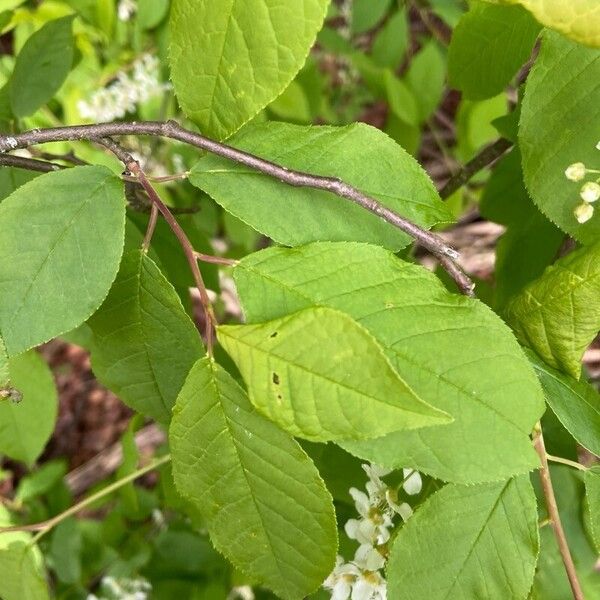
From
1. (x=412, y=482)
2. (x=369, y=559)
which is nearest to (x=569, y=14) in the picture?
(x=412, y=482)

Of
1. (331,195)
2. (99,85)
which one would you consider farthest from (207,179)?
(99,85)

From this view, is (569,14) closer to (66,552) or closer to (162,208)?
(162,208)

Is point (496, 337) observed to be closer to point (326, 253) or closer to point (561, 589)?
point (326, 253)

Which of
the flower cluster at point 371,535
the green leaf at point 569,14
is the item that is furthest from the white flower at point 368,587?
the green leaf at point 569,14

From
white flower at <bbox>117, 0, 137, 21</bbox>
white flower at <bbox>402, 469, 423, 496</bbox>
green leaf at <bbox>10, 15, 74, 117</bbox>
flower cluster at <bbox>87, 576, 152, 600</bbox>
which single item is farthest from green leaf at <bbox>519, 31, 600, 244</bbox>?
white flower at <bbox>117, 0, 137, 21</bbox>

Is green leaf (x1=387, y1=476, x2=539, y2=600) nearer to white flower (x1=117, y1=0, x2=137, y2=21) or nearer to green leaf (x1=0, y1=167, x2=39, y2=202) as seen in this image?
green leaf (x1=0, y1=167, x2=39, y2=202)

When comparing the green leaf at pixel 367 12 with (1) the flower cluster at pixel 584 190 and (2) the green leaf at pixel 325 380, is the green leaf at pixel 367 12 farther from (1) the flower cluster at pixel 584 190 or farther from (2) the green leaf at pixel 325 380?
(2) the green leaf at pixel 325 380
